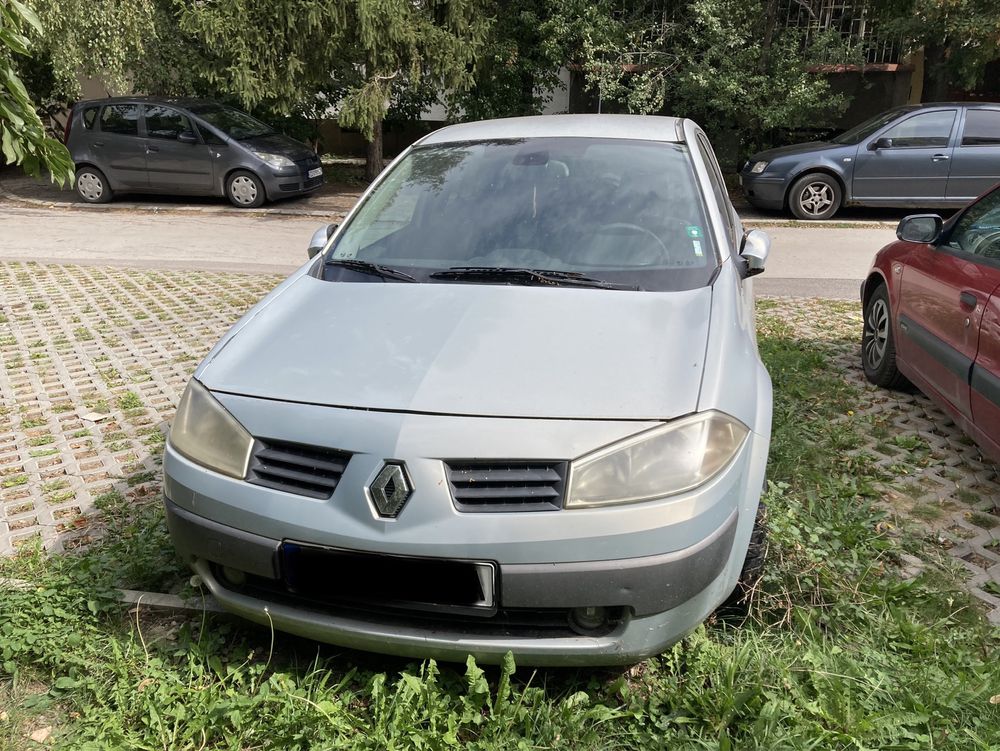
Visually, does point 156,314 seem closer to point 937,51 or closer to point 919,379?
point 919,379

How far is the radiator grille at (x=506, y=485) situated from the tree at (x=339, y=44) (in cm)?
1102

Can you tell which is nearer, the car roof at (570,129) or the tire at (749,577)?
the tire at (749,577)

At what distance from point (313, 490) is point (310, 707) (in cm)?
65

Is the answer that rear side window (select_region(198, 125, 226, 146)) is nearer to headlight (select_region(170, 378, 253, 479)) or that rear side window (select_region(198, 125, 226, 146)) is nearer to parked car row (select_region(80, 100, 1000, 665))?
parked car row (select_region(80, 100, 1000, 665))

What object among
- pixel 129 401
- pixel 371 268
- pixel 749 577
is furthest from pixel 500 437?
pixel 129 401

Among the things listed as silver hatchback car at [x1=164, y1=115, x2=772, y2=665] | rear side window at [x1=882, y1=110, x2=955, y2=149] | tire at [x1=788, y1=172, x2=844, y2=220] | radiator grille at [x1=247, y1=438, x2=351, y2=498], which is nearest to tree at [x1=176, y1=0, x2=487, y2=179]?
tire at [x1=788, y1=172, x2=844, y2=220]

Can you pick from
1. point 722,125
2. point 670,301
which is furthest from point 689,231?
point 722,125

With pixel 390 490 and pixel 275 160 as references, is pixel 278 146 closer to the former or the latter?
pixel 275 160

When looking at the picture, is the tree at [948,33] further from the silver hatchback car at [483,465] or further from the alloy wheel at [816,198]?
the silver hatchback car at [483,465]

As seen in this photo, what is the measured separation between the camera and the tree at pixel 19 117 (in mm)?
2910

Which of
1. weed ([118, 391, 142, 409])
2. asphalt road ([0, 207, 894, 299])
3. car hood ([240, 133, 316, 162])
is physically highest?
car hood ([240, 133, 316, 162])

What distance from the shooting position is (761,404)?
267 centimetres

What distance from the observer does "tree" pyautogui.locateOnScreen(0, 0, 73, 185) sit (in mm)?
2910

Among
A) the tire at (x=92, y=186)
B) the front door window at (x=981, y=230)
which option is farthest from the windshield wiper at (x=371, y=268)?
the tire at (x=92, y=186)
